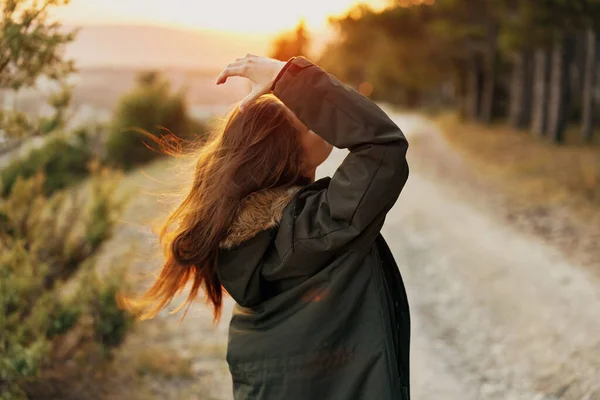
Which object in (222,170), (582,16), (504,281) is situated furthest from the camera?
(582,16)

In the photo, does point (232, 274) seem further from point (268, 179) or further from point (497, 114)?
point (497, 114)

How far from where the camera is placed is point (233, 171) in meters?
2.06

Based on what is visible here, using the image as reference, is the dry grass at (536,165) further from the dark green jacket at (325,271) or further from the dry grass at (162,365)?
the dark green jacket at (325,271)

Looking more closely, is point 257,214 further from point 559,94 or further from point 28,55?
point 559,94

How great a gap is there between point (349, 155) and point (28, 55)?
2183 millimetres

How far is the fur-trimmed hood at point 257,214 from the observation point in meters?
2.04

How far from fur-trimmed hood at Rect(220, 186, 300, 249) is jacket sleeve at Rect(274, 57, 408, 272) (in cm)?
12

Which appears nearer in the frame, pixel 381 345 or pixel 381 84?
pixel 381 345

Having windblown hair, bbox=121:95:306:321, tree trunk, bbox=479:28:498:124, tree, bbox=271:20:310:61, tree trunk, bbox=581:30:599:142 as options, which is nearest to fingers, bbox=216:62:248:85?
windblown hair, bbox=121:95:306:321

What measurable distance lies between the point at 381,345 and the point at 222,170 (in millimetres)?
702

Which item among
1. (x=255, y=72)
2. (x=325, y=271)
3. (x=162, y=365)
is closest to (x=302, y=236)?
(x=325, y=271)

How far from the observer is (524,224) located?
9.05 meters

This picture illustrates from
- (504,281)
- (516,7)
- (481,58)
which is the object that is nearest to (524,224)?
(504,281)

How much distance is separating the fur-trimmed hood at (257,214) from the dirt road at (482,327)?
3.21 feet
